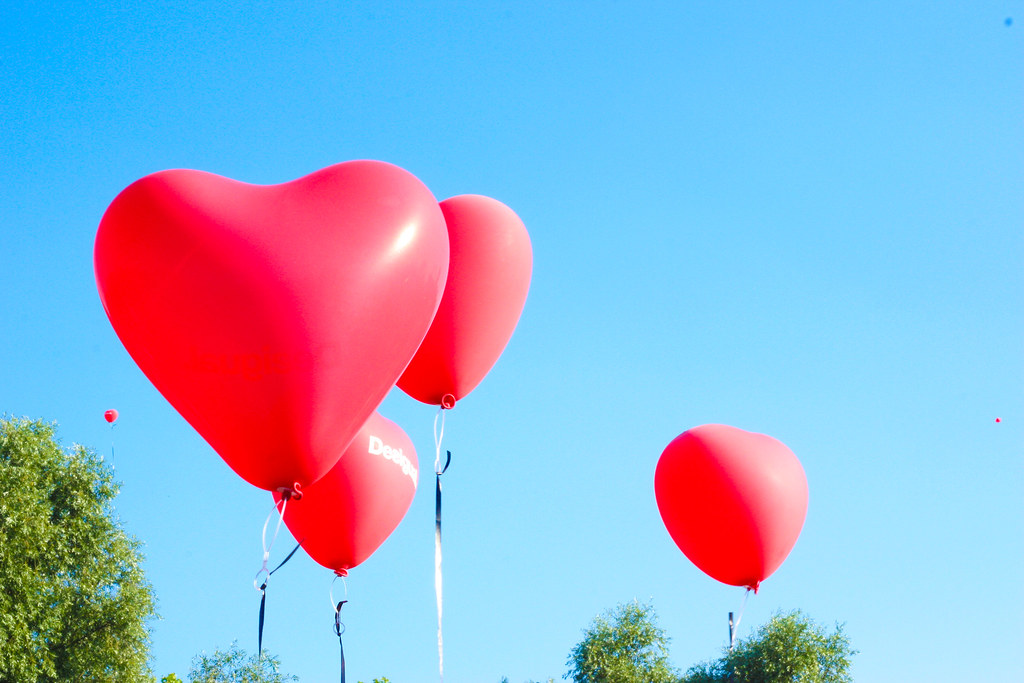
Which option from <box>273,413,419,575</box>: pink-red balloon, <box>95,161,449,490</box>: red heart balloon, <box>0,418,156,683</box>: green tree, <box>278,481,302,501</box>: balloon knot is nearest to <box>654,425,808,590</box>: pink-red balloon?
<box>273,413,419,575</box>: pink-red balloon

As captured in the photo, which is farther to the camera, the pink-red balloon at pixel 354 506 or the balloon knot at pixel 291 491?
the pink-red balloon at pixel 354 506

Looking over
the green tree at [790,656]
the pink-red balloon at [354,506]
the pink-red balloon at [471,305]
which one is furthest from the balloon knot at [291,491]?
the green tree at [790,656]

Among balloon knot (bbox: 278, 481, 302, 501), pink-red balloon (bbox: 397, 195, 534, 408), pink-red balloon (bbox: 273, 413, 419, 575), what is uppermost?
pink-red balloon (bbox: 397, 195, 534, 408)

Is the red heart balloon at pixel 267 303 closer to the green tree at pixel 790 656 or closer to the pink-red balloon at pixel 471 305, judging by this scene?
the pink-red balloon at pixel 471 305

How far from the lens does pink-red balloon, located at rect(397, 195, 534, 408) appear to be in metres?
12.3

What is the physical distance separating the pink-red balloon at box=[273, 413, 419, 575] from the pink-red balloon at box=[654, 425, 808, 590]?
3.71 metres

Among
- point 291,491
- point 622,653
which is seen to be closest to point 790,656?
point 622,653

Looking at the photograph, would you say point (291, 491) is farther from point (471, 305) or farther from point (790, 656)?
point (790, 656)

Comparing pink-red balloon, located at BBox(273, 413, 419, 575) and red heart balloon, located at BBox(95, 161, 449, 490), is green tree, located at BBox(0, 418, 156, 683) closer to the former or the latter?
pink-red balloon, located at BBox(273, 413, 419, 575)

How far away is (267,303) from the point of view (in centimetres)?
862

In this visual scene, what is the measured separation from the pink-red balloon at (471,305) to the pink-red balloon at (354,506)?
0.97 meters

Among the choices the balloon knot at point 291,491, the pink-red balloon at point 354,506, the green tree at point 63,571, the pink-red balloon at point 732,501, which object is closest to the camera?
the balloon knot at point 291,491

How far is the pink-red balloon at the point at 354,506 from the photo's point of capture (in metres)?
12.5

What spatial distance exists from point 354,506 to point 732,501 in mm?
4727
